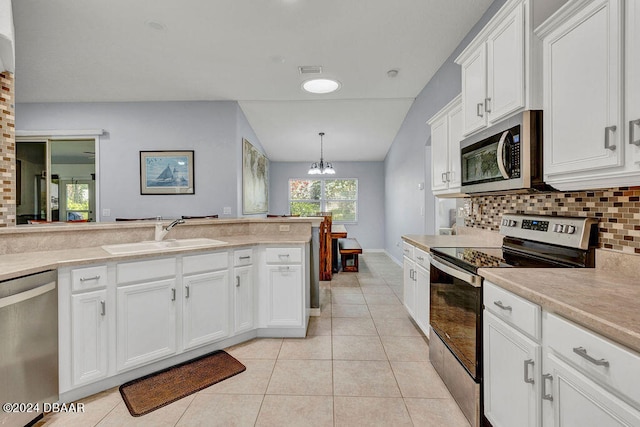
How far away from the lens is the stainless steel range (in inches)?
57.1

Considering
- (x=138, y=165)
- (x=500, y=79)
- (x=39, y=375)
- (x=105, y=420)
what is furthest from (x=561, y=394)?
(x=138, y=165)

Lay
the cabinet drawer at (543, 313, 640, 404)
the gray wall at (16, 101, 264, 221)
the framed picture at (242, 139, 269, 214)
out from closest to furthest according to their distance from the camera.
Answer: the cabinet drawer at (543, 313, 640, 404), the gray wall at (16, 101, 264, 221), the framed picture at (242, 139, 269, 214)

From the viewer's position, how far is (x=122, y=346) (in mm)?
1857

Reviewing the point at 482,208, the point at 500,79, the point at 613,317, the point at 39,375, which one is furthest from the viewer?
the point at 482,208

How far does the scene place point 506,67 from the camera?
1687mm

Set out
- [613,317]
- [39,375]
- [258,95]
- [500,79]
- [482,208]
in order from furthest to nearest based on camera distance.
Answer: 1. [258,95]
2. [482,208]
3. [500,79]
4. [39,375]
5. [613,317]

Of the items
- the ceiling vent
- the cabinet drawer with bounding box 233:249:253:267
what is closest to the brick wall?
the cabinet drawer with bounding box 233:249:253:267

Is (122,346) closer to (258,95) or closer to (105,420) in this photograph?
(105,420)

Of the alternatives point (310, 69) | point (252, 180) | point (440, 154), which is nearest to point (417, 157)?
point (440, 154)

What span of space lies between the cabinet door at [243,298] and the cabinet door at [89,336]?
2.92 ft

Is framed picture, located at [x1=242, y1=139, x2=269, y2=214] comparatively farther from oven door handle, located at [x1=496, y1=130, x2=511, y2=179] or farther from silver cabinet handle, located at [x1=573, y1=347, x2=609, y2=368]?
silver cabinet handle, located at [x1=573, y1=347, x2=609, y2=368]

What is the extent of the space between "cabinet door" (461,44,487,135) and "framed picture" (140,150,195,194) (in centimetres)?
376

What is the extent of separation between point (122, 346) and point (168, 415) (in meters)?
0.57

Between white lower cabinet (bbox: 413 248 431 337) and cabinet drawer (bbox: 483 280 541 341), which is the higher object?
cabinet drawer (bbox: 483 280 541 341)
